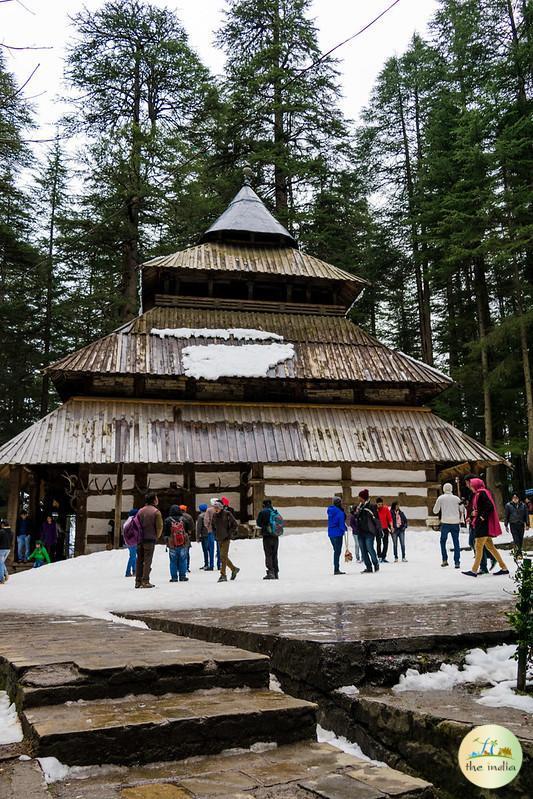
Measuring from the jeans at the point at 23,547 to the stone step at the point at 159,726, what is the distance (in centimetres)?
1791

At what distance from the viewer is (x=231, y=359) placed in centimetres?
2195

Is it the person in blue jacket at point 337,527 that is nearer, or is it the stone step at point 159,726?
the stone step at point 159,726

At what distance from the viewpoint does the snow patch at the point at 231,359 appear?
21.4m

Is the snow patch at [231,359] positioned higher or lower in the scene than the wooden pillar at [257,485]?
higher

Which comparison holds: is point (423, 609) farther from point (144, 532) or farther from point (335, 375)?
point (335, 375)

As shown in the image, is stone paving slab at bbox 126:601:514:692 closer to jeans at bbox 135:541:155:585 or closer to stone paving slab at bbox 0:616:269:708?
stone paving slab at bbox 0:616:269:708

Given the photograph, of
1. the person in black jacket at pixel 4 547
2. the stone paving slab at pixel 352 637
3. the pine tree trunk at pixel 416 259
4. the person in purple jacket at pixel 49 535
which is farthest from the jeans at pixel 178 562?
the pine tree trunk at pixel 416 259

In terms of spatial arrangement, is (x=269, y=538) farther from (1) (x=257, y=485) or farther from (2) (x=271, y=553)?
(1) (x=257, y=485)

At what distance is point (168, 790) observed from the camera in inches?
99.0

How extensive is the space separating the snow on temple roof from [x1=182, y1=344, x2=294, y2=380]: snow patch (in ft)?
23.3

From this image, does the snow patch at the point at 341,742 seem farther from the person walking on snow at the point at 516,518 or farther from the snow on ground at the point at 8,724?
the person walking on snow at the point at 516,518

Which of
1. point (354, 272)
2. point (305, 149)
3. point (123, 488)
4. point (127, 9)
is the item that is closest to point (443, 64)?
point (305, 149)

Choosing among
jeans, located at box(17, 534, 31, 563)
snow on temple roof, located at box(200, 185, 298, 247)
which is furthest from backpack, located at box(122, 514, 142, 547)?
snow on temple roof, located at box(200, 185, 298, 247)

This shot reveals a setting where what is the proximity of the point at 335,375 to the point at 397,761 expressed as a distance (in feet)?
62.4
